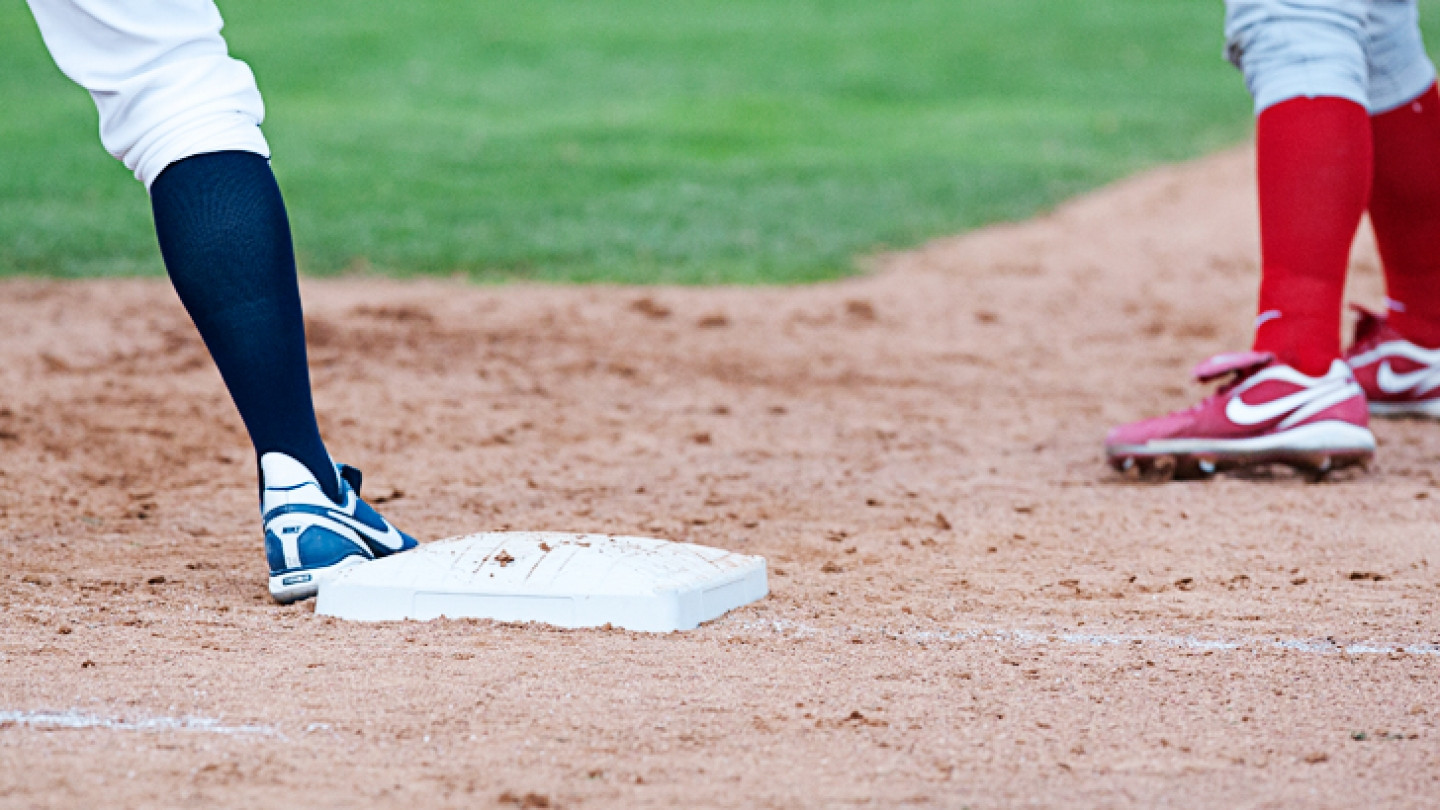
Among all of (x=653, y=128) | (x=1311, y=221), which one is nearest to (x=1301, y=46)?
(x=1311, y=221)

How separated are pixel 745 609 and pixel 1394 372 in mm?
1998

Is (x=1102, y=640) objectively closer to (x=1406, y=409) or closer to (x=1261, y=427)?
(x=1261, y=427)

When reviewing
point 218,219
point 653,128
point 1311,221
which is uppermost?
point 218,219

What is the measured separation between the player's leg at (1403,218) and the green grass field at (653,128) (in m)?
2.44

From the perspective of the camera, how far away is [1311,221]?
2.88 m

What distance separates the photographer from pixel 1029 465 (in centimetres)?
313

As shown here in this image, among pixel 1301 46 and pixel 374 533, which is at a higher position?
pixel 1301 46

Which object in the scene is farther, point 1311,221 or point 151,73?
point 1311,221

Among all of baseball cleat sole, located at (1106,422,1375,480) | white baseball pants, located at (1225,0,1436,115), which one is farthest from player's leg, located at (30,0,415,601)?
white baseball pants, located at (1225,0,1436,115)

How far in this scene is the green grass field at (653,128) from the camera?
6113 mm

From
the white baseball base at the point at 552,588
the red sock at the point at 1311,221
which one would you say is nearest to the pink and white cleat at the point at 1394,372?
the red sock at the point at 1311,221

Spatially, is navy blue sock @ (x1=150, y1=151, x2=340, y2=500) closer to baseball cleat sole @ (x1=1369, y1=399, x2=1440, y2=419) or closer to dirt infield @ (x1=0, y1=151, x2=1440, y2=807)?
→ dirt infield @ (x1=0, y1=151, x2=1440, y2=807)

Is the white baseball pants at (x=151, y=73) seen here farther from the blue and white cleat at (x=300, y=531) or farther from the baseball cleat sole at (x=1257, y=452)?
the baseball cleat sole at (x=1257, y=452)

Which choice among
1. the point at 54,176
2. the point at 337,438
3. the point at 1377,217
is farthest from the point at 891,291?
the point at 54,176
